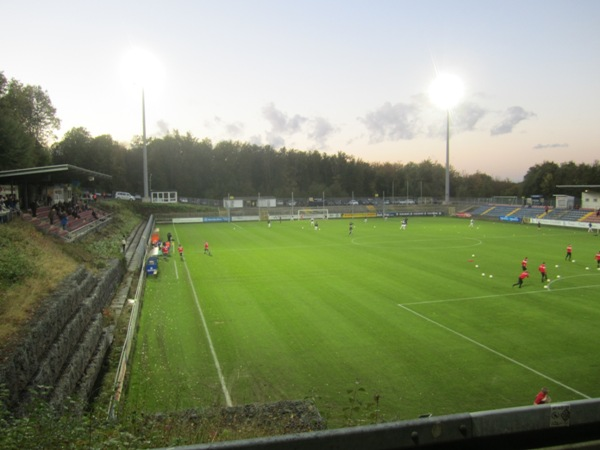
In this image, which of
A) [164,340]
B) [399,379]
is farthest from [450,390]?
[164,340]

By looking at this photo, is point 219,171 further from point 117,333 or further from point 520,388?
point 520,388

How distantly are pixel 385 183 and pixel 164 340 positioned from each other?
4643 inches

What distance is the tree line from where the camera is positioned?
8981cm

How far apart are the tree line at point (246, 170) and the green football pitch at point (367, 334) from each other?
47.8 metres

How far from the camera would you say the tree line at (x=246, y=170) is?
8981cm

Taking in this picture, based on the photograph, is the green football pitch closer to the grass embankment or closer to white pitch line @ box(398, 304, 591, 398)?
white pitch line @ box(398, 304, 591, 398)

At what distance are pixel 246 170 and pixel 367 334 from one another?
10656 cm

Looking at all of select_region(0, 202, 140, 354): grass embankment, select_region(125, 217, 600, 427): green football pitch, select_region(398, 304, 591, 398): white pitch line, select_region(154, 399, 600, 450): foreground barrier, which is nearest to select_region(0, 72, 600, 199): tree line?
select_region(0, 202, 140, 354): grass embankment

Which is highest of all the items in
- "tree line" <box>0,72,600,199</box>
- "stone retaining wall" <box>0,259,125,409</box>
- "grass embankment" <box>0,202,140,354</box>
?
"tree line" <box>0,72,600,199</box>

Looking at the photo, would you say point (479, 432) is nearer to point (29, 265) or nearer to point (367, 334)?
point (367, 334)

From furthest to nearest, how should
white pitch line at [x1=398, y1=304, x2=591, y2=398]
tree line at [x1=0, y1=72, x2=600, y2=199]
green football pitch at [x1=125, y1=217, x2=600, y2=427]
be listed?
tree line at [x1=0, y1=72, x2=600, y2=199] < white pitch line at [x1=398, y1=304, x2=591, y2=398] < green football pitch at [x1=125, y1=217, x2=600, y2=427]

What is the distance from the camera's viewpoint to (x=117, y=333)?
18062mm

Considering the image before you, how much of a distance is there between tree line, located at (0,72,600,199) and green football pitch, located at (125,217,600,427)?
47778 millimetres

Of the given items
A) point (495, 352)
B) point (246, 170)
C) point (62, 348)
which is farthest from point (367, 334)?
point (246, 170)
